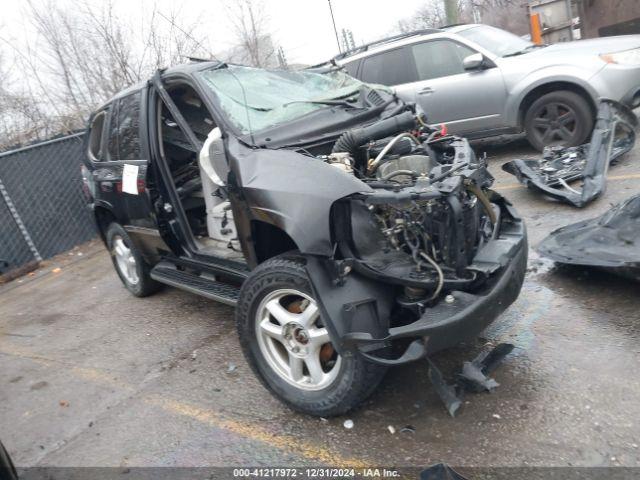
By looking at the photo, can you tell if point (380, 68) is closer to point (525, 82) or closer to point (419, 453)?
point (525, 82)

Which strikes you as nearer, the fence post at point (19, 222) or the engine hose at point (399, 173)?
the engine hose at point (399, 173)

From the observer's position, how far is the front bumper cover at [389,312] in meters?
2.44

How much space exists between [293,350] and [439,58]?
5788mm

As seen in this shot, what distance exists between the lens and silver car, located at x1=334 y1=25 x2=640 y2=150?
21.0 feet

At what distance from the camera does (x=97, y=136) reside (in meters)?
5.33

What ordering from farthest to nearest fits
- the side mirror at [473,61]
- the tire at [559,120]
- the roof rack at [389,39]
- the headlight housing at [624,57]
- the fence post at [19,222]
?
the roof rack at [389,39] → the fence post at [19,222] → the side mirror at [473,61] → the tire at [559,120] → the headlight housing at [624,57]

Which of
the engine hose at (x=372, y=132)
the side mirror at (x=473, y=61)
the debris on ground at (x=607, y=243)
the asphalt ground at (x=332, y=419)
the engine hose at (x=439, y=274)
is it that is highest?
the side mirror at (x=473, y=61)

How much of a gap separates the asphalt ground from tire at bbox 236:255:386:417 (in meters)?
0.20

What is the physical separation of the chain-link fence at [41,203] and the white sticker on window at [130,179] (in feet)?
13.3

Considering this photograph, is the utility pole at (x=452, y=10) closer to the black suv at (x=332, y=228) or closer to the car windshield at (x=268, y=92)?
the car windshield at (x=268, y=92)

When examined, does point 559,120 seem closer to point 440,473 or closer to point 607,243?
point 607,243

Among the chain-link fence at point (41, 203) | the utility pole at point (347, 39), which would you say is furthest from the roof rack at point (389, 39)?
the utility pole at point (347, 39)

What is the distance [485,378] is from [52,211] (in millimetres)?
7282

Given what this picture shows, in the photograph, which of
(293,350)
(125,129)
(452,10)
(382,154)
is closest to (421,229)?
(382,154)
